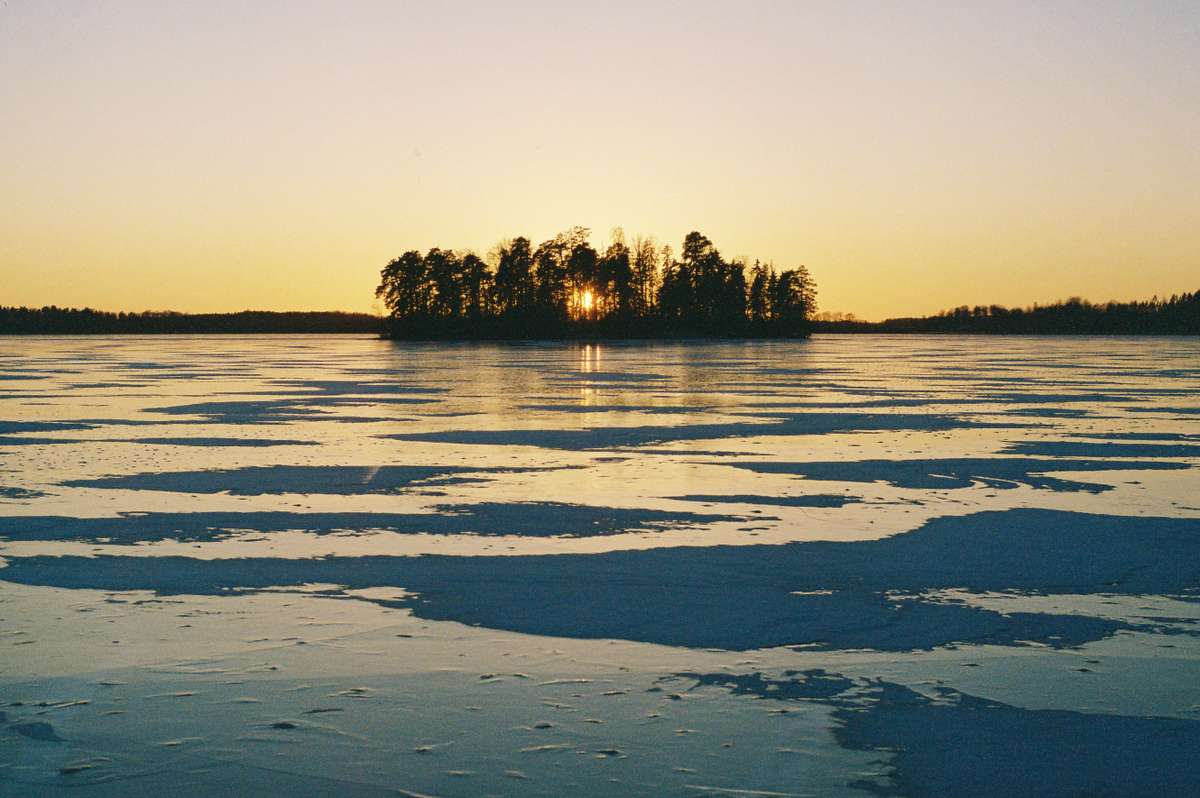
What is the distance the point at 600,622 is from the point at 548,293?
161346 mm

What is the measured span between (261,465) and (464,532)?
21.7 ft

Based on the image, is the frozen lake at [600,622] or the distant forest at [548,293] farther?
the distant forest at [548,293]

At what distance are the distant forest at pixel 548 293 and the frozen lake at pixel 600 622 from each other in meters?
151

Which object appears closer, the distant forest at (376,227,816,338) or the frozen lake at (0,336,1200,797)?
the frozen lake at (0,336,1200,797)

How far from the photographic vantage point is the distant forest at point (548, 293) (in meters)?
168

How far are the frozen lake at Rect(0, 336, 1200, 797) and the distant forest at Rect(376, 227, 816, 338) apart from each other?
150554 millimetres

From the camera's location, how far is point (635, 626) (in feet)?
26.2

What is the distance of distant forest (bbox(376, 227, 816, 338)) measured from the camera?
16838cm

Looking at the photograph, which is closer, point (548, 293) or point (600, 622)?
point (600, 622)

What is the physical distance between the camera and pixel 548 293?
552 feet

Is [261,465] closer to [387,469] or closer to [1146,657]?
[387,469]

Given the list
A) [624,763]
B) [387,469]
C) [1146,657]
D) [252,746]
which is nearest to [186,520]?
[387,469]

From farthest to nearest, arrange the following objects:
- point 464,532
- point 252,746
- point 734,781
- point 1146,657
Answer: point 464,532 < point 1146,657 < point 252,746 < point 734,781

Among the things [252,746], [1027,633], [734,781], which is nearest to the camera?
[734,781]
